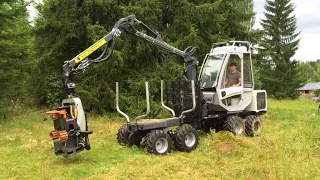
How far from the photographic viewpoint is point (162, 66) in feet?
46.9

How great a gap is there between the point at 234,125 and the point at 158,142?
269cm

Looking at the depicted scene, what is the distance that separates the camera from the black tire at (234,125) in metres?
9.52

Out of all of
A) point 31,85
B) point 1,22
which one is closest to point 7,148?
point 1,22

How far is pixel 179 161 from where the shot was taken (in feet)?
23.8

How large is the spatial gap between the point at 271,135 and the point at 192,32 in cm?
495

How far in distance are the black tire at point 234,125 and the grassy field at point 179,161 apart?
0.70 meters

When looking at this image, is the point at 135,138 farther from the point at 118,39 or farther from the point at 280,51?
the point at 280,51

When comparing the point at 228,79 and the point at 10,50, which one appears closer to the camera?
the point at 228,79

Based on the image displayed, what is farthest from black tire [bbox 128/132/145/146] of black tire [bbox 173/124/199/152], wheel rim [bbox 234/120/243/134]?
wheel rim [bbox 234/120/243/134]

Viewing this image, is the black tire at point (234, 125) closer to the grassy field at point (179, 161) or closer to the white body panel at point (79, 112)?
the grassy field at point (179, 161)

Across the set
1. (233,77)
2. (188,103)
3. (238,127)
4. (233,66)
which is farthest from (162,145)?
(233,66)

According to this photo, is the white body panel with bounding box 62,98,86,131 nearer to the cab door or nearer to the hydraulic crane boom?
the hydraulic crane boom

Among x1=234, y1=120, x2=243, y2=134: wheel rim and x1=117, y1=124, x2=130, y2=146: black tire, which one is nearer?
x1=117, y1=124, x2=130, y2=146: black tire

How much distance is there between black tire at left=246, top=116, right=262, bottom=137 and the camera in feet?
32.6
